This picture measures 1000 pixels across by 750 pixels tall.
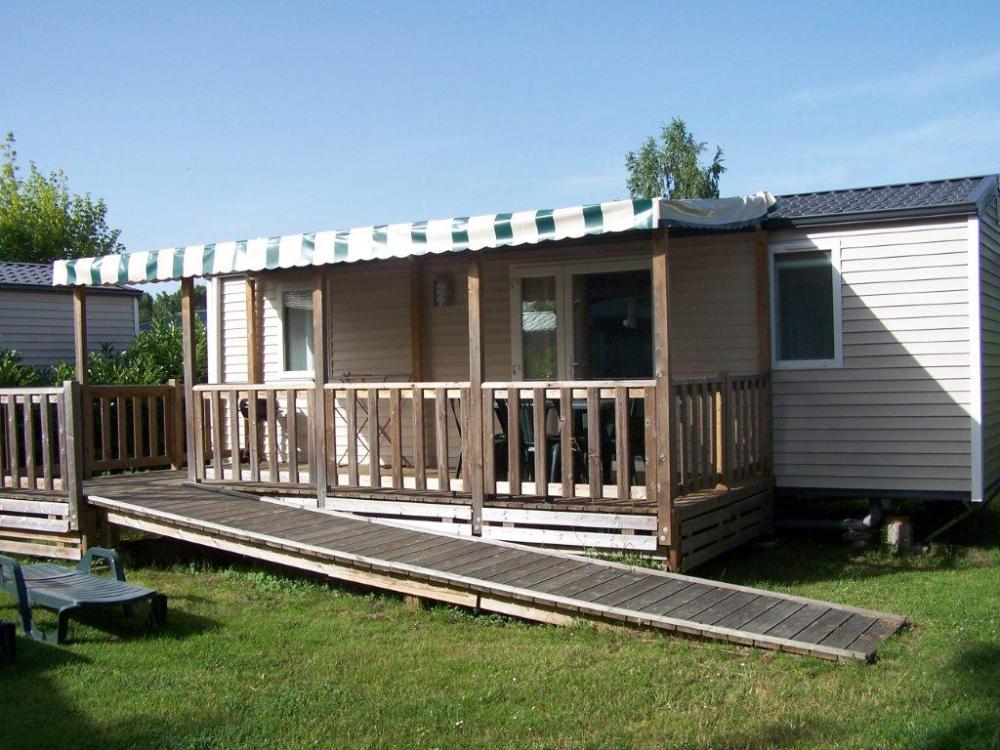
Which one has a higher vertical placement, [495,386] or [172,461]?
[495,386]

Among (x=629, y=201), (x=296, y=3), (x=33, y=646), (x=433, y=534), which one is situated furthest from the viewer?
(x=296, y=3)

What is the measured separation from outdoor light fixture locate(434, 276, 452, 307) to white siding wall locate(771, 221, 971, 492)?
10.5 ft

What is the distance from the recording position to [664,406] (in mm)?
6539

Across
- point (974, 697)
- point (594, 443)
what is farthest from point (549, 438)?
point (974, 697)

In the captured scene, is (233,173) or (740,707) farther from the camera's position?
(233,173)

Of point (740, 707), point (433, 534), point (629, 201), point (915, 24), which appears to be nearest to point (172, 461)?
point (433, 534)

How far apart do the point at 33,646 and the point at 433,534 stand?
2841mm

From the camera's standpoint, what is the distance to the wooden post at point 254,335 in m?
10.6

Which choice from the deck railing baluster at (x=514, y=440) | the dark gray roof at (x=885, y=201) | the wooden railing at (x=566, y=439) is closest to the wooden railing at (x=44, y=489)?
the wooden railing at (x=566, y=439)

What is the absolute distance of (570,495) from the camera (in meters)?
6.94

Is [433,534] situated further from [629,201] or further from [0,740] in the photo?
[0,740]

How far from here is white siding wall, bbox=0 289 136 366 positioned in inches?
656

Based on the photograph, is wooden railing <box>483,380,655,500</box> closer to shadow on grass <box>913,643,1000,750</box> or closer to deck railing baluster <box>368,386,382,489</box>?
deck railing baluster <box>368,386,382,489</box>

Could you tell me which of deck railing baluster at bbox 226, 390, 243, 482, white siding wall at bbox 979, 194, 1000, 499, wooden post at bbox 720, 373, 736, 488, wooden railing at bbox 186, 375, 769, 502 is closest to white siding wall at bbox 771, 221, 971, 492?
white siding wall at bbox 979, 194, 1000, 499
